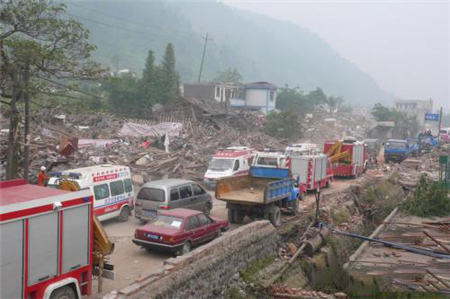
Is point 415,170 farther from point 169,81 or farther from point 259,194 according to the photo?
point 169,81

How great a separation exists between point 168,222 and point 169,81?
144 feet

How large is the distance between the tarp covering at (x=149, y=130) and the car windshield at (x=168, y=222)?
72.6 ft

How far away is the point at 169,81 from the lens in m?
55.3

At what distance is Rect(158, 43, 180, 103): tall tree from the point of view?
53.1 m

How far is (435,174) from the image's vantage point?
3086 cm

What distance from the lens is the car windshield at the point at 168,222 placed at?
12.8 meters

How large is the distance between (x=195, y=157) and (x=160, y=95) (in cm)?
2495

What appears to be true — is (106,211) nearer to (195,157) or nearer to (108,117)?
(195,157)

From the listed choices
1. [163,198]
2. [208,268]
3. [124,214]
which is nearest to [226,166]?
[124,214]

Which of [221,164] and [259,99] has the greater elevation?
[259,99]

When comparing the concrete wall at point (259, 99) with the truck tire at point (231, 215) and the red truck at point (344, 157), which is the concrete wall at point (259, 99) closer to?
the red truck at point (344, 157)

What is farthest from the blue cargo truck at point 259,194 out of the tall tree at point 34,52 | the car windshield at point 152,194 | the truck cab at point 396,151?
the truck cab at point 396,151

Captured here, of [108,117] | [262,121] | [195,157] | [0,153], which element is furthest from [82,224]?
[262,121]

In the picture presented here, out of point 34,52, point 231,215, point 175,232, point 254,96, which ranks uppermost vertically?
point 254,96
